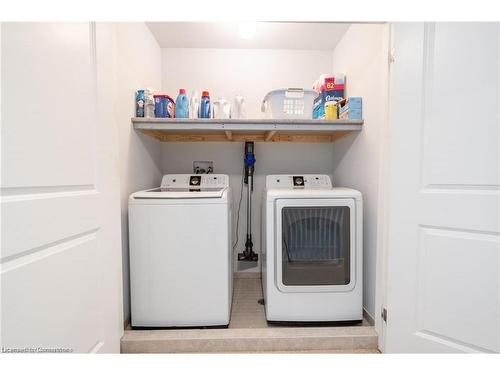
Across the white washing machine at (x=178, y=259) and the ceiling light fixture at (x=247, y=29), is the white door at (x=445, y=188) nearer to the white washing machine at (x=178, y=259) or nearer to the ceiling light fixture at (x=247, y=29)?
the white washing machine at (x=178, y=259)

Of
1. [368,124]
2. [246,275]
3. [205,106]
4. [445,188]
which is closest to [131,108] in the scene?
[205,106]

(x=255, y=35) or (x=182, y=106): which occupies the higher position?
(x=255, y=35)

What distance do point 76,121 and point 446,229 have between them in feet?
5.76

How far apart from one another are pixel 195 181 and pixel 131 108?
2.53 feet

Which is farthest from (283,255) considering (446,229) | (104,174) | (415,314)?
(104,174)

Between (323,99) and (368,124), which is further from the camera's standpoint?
(323,99)

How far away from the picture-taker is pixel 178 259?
149 centimetres

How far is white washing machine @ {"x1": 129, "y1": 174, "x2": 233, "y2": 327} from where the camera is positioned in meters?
1.48

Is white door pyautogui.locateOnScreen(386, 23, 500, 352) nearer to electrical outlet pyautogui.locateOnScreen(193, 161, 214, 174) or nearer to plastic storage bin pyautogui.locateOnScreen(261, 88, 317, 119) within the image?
plastic storage bin pyautogui.locateOnScreen(261, 88, 317, 119)

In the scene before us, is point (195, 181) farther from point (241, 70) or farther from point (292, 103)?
point (241, 70)

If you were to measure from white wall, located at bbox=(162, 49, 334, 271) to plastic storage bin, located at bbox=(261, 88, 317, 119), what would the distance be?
0.53 m

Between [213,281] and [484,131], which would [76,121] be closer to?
[213,281]

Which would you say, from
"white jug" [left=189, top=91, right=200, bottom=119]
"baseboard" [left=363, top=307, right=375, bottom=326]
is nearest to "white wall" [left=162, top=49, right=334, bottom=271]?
"white jug" [left=189, top=91, right=200, bottom=119]

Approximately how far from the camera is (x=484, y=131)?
1.02 metres
